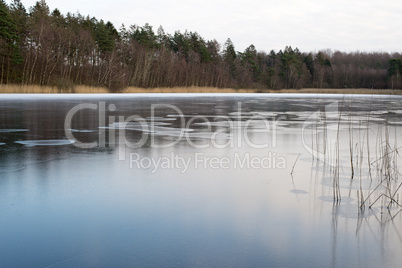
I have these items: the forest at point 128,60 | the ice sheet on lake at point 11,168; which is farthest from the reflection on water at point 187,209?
the forest at point 128,60

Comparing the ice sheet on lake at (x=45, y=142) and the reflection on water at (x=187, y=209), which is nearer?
the reflection on water at (x=187, y=209)

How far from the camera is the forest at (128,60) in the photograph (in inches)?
1319

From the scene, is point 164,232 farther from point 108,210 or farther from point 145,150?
point 145,150

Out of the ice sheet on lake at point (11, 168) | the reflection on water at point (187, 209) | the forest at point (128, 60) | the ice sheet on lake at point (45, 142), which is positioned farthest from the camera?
the forest at point (128, 60)

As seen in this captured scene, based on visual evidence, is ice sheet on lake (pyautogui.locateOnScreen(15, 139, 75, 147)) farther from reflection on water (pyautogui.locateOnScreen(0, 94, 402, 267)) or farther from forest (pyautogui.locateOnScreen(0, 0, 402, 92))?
forest (pyautogui.locateOnScreen(0, 0, 402, 92))

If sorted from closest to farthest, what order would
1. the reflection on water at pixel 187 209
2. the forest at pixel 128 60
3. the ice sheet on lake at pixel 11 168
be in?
1. the reflection on water at pixel 187 209
2. the ice sheet on lake at pixel 11 168
3. the forest at pixel 128 60

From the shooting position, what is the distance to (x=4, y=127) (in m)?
9.12

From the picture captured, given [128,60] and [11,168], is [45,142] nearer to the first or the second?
[11,168]

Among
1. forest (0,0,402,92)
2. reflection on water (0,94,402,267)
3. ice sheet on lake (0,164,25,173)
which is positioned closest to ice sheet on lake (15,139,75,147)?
reflection on water (0,94,402,267)

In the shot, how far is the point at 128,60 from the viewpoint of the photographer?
50.8 m

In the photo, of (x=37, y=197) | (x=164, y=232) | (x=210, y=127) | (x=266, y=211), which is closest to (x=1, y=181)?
(x=37, y=197)

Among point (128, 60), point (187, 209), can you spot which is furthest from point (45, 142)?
point (128, 60)

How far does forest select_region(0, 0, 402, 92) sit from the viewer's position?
33500 mm

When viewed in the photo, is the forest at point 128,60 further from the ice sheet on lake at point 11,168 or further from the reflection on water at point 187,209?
the ice sheet on lake at point 11,168
